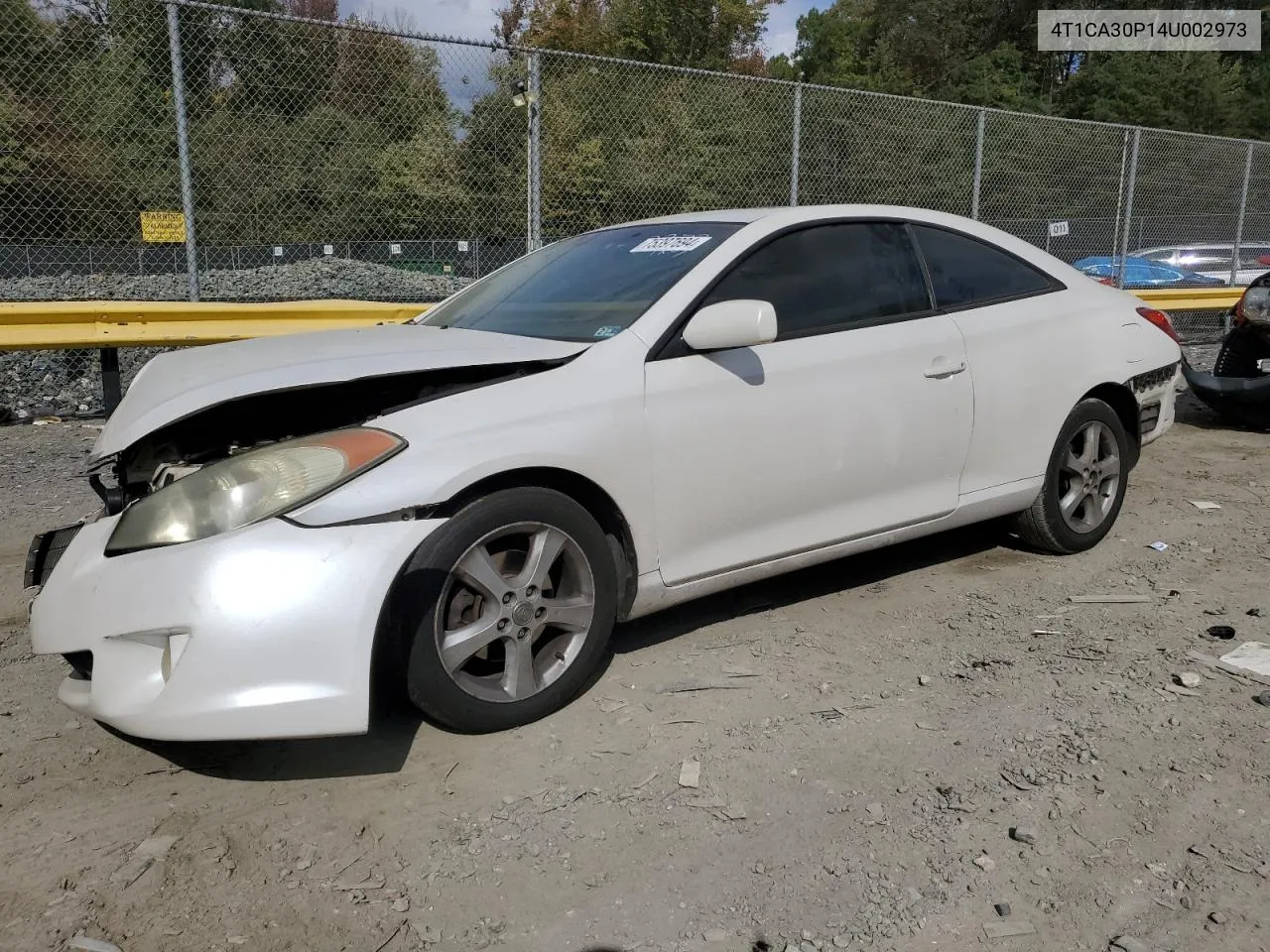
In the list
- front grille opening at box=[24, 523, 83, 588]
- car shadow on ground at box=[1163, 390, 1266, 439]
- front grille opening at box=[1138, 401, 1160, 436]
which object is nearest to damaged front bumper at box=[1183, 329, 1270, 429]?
car shadow on ground at box=[1163, 390, 1266, 439]

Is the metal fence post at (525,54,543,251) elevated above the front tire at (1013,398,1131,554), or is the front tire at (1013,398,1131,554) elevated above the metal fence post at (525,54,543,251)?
the metal fence post at (525,54,543,251)

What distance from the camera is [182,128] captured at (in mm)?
6562

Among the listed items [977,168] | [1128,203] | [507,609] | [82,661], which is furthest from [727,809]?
[1128,203]

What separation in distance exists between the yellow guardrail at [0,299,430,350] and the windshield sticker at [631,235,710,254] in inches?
119

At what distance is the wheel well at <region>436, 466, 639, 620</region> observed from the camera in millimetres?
2820

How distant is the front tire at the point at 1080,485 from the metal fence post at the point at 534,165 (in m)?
4.26

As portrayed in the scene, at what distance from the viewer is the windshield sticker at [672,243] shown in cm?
364

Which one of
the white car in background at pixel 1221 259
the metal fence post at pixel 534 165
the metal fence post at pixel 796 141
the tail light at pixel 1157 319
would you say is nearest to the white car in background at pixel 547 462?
the tail light at pixel 1157 319

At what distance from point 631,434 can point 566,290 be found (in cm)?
88

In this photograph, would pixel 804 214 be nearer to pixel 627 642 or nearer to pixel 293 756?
pixel 627 642

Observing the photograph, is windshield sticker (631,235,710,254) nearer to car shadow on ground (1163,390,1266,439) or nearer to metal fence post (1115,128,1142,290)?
car shadow on ground (1163,390,1266,439)

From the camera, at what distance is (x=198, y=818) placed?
2.54 m

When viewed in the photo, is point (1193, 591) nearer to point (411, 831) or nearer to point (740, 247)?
point (740, 247)

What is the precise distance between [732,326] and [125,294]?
20.5ft
